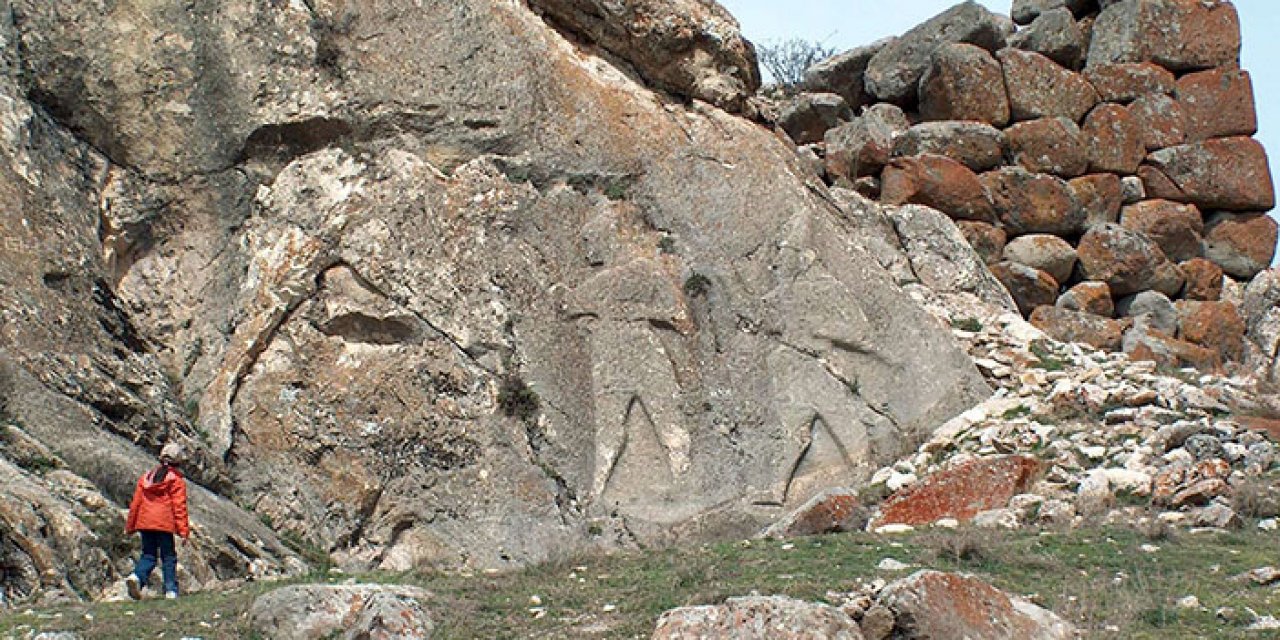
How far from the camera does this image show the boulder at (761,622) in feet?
25.1


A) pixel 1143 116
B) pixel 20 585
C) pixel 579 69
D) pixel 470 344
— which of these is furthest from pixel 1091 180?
pixel 20 585

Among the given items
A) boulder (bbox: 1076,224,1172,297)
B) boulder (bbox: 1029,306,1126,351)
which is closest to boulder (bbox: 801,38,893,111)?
boulder (bbox: 1076,224,1172,297)

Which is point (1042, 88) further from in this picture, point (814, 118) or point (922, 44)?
point (814, 118)

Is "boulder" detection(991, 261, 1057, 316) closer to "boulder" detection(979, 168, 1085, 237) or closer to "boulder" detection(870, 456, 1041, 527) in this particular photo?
"boulder" detection(979, 168, 1085, 237)

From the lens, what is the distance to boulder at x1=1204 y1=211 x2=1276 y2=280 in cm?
2392

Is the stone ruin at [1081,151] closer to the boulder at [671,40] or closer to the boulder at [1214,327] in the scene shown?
the boulder at [1214,327]

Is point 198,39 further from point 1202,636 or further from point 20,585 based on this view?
point 1202,636

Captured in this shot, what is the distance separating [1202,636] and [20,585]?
24.0 ft

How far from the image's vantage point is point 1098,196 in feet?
76.7

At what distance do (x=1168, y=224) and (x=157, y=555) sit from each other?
16.8 meters

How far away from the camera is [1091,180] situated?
2353 centimetres

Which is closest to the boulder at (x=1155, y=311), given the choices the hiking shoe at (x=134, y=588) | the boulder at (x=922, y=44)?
the boulder at (x=922, y=44)

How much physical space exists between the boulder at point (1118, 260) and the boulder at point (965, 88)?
7.04ft

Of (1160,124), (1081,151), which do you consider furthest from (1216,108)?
(1081,151)
